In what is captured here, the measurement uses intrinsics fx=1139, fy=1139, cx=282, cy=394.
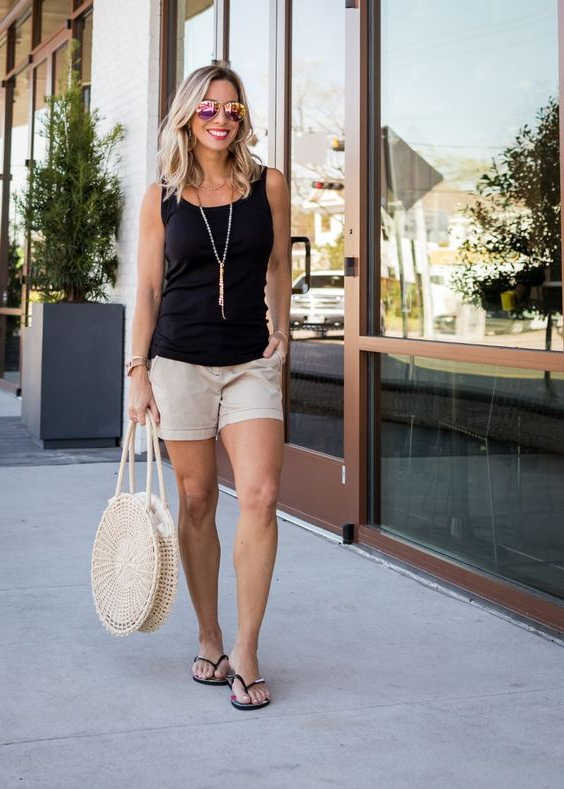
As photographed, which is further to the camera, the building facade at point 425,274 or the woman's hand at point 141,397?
the building facade at point 425,274

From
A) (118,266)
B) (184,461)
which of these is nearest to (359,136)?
(184,461)

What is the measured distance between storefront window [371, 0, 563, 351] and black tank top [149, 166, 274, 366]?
0.95 m

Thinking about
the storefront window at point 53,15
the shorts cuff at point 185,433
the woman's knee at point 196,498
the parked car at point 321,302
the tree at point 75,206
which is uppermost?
the storefront window at point 53,15

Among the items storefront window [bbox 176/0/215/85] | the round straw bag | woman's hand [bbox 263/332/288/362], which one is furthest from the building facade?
the round straw bag

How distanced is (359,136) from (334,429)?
1.13 meters

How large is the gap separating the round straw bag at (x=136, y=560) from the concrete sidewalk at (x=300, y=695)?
173 mm

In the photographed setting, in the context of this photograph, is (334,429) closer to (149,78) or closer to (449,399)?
(449,399)

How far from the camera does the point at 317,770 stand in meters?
2.18

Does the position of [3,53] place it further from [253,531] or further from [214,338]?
[253,531]

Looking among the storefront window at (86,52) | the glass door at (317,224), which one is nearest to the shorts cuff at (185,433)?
the glass door at (317,224)

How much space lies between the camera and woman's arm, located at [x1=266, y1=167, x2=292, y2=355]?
2744 mm

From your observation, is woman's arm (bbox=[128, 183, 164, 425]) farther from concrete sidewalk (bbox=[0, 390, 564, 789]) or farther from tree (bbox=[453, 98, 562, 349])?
tree (bbox=[453, 98, 562, 349])

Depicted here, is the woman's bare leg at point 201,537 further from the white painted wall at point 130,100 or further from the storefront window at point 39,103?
the storefront window at point 39,103

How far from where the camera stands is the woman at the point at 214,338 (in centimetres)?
261
